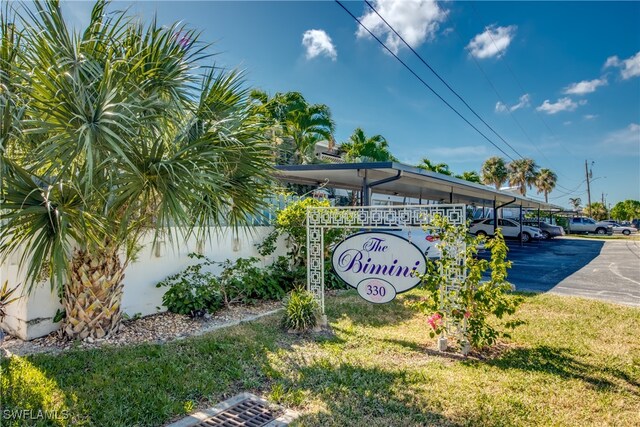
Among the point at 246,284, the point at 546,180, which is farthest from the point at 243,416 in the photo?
the point at 546,180

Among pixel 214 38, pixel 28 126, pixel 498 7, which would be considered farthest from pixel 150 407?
pixel 498 7

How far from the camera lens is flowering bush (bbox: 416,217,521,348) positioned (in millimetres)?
4324

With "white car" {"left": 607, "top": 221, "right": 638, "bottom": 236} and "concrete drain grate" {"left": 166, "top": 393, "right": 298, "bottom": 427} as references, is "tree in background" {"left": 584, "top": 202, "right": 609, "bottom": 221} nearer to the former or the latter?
"white car" {"left": 607, "top": 221, "right": 638, "bottom": 236}

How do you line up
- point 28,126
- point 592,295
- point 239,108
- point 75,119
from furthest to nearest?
1. point 592,295
2. point 239,108
3. point 28,126
4. point 75,119

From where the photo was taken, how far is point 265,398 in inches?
131

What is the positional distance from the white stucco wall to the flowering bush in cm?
258

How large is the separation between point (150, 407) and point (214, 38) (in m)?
4.00

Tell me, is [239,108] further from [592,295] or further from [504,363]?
[592,295]

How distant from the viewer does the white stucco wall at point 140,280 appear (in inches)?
183

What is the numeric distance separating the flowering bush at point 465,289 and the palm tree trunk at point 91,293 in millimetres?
4074

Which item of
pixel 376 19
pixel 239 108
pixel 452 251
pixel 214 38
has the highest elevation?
pixel 376 19

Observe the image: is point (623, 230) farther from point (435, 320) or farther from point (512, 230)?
point (435, 320)

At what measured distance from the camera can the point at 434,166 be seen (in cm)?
2639

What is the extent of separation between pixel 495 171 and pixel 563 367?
40173 mm
